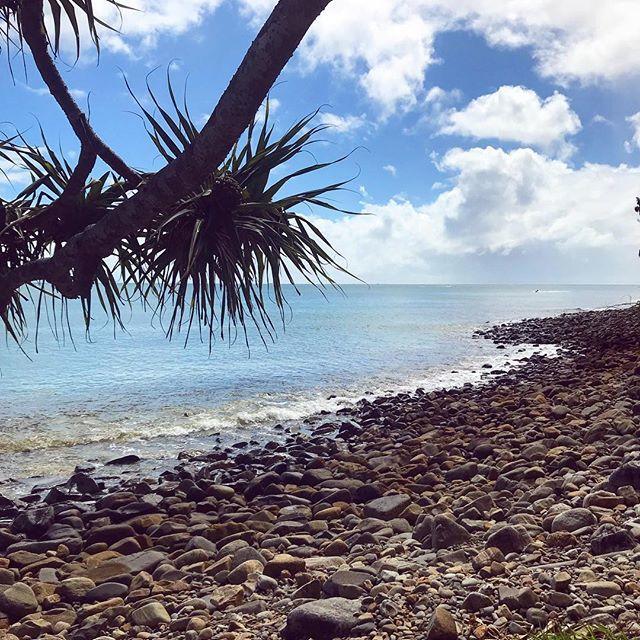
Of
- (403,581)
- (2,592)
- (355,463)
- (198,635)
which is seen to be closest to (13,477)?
(355,463)

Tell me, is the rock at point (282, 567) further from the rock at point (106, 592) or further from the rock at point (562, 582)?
the rock at point (562, 582)

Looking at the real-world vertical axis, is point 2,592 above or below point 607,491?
below

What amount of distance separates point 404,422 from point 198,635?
9.70 meters

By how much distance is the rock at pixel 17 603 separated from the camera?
4523mm

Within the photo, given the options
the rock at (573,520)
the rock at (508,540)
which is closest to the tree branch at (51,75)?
the rock at (508,540)

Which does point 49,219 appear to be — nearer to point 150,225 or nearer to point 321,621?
point 150,225

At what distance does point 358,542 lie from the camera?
5.22 metres

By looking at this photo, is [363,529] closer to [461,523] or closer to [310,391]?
[461,523]

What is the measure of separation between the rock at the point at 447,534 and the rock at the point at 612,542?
96cm

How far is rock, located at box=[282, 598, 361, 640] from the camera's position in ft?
10.9

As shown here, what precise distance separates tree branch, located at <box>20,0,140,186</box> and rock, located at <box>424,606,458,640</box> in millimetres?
4614

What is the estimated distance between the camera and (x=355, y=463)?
9.10 meters

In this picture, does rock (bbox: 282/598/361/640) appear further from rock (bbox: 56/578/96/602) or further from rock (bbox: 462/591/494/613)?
rock (bbox: 56/578/96/602)

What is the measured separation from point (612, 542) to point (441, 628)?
1.57m
